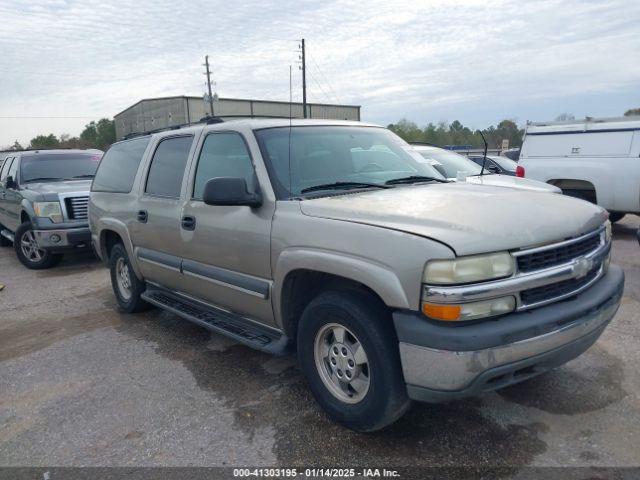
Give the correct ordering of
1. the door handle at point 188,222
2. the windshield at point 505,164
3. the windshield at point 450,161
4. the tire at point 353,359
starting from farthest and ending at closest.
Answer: the windshield at point 505,164
the windshield at point 450,161
the door handle at point 188,222
the tire at point 353,359

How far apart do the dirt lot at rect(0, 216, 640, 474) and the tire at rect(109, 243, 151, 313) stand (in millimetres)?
606

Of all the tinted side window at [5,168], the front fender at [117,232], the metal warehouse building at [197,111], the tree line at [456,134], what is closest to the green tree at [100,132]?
the metal warehouse building at [197,111]

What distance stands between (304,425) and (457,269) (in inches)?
58.1

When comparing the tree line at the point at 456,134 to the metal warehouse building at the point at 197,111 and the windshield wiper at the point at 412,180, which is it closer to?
the metal warehouse building at the point at 197,111

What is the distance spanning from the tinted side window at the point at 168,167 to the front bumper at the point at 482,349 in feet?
8.53

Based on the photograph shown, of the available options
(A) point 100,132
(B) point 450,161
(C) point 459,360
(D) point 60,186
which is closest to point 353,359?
(C) point 459,360

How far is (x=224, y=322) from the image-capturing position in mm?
4027

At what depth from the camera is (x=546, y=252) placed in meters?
2.69

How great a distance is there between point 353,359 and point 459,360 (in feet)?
2.32

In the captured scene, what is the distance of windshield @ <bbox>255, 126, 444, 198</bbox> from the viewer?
3564 millimetres

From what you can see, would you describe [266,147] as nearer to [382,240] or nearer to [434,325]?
[382,240]

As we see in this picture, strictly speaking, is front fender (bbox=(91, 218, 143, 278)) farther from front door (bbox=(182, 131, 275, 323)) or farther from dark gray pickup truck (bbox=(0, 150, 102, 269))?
dark gray pickup truck (bbox=(0, 150, 102, 269))

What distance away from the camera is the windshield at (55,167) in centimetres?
915

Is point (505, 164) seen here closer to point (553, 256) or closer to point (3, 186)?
point (553, 256)
